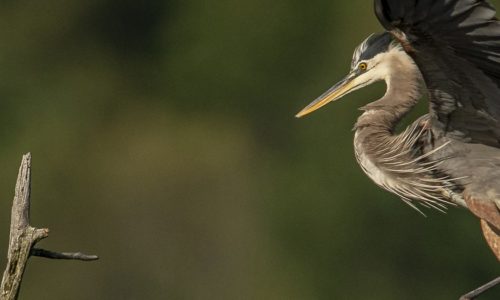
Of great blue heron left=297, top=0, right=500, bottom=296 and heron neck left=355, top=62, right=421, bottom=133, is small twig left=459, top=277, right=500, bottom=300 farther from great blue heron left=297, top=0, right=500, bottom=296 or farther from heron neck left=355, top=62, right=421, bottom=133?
heron neck left=355, top=62, right=421, bottom=133

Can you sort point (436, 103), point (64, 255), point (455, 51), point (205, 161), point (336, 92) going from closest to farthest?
point (64, 255), point (455, 51), point (436, 103), point (336, 92), point (205, 161)

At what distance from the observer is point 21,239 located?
4770mm

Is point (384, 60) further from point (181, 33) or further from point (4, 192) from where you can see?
point (181, 33)

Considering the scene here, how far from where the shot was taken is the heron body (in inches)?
217

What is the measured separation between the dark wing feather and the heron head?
0.59m

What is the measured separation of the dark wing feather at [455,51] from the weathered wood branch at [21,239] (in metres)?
1.43

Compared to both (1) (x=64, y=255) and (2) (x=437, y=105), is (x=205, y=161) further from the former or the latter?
(1) (x=64, y=255)

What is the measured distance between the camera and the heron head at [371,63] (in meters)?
6.63

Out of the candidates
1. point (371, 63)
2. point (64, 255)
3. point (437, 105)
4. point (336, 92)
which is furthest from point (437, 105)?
point (64, 255)

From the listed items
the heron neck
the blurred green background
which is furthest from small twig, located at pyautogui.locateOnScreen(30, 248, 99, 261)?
the blurred green background

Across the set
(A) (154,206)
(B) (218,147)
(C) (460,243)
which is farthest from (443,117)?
(B) (218,147)

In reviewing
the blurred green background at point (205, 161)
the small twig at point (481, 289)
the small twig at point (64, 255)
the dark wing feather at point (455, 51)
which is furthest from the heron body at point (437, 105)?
the blurred green background at point (205, 161)

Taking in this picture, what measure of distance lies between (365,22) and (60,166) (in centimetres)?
329

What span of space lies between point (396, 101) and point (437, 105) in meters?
0.55
